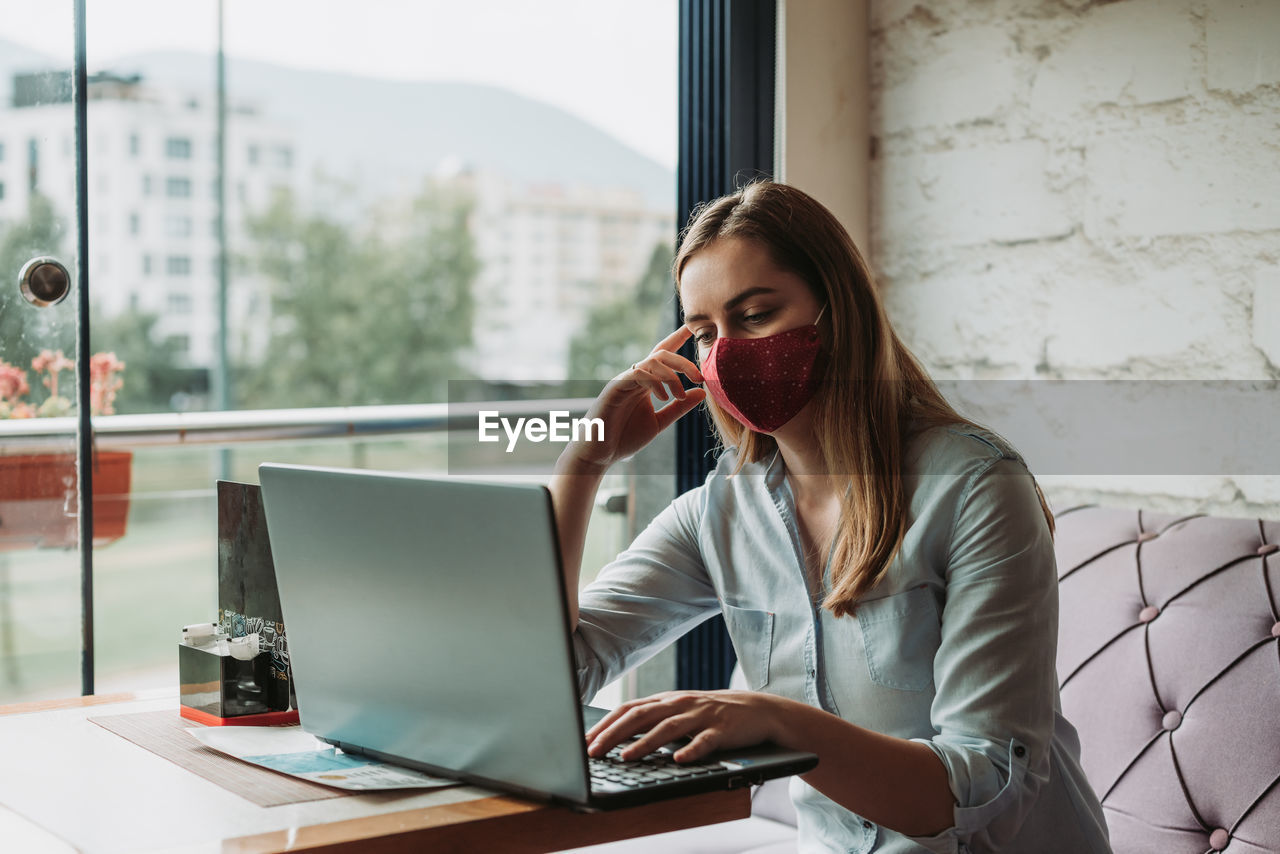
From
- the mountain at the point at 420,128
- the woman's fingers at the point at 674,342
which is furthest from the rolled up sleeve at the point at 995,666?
the mountain at the point at 420,128

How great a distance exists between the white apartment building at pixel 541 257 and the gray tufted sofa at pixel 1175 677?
18.9 metres

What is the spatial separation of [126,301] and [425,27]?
6.79 m

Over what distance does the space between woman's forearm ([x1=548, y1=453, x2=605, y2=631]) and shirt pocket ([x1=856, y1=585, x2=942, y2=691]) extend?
0.34 metres

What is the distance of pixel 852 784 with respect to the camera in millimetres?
935

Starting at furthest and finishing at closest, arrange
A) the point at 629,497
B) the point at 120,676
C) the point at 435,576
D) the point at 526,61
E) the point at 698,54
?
the point at 526,61 → the point at 120,676 → the point at 629,497 → the point at 698,54 → the point at 435,576

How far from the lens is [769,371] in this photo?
1.24m

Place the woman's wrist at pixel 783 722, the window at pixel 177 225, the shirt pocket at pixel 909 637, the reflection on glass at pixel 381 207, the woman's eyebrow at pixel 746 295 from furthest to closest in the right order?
the window at pixel 177 225
the reflection on glass at pixel 381 207
the woman's eyebrow at pixel 746 295
the shirt pocket at pixel 909 637
the woman's wrist at pixel 783 722

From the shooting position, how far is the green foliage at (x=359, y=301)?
67.2 feet

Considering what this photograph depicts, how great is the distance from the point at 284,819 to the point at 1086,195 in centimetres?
149

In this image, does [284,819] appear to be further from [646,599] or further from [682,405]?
[682,405]

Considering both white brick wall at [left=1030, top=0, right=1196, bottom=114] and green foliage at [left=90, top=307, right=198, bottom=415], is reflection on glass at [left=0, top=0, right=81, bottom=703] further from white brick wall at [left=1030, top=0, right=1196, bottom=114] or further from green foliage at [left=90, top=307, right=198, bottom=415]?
green foliage at [left=90, top=307, right=198, bottom=415]

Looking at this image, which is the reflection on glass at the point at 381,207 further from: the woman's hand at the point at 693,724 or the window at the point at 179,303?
the woman's hand at the point at 693,724

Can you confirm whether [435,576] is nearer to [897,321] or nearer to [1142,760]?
[1142,760]

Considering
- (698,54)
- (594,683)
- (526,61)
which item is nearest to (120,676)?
(698,54)
